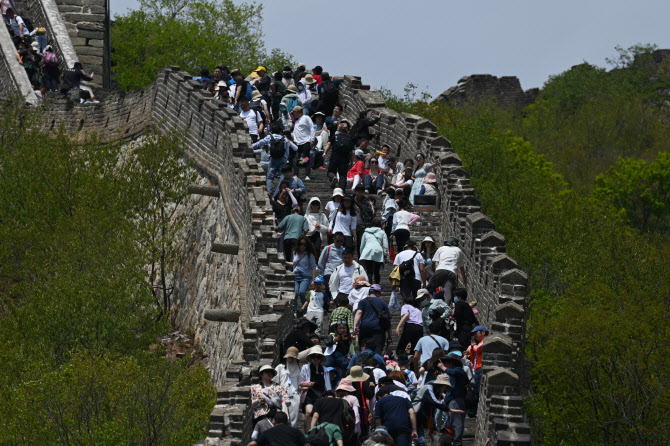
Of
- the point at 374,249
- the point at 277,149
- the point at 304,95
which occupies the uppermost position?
the point at 304,95

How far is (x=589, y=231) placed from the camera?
5525cm

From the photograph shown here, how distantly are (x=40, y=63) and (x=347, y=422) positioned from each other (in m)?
35.0

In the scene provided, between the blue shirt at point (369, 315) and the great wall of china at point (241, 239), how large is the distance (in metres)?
1.43

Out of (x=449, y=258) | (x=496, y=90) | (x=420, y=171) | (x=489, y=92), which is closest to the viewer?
(x=449, y=258)

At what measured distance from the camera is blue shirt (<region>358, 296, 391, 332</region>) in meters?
28.9

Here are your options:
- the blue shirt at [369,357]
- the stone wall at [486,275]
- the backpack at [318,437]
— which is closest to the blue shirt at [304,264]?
the stone wall at [486,275]

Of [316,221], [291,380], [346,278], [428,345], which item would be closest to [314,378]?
[291,380]

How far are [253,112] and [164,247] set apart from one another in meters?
5.50

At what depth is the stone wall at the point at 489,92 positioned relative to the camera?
281 feet

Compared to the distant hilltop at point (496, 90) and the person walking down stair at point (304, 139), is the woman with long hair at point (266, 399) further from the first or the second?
the distant hilltop at point (496, 90)

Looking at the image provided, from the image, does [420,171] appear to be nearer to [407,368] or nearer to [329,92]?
[329,92]

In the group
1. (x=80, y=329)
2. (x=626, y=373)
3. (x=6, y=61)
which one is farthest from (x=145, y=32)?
(x=626, y=373)

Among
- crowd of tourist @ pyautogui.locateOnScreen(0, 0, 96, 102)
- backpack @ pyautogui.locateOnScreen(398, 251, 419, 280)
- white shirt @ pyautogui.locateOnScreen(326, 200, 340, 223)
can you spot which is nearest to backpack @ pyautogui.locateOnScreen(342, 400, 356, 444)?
backpack @ pyautogui.locateOnScreen(398, 251, 419, 280)

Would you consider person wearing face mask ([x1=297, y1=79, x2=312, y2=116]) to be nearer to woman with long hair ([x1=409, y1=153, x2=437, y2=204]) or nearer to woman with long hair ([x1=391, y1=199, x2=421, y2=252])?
woman with long hair ([x1=409, y1=153, x2=437, y2=204])
